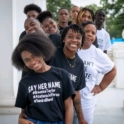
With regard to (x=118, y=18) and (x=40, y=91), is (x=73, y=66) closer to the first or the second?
(x=40, y=91)

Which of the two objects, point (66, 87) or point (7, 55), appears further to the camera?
point (7, 55)

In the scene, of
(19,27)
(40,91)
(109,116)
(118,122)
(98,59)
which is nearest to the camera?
(40,91)

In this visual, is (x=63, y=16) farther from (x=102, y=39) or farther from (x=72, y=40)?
(x=72, y=40)

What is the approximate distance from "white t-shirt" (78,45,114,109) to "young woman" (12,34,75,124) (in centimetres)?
74

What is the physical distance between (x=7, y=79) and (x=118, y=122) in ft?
6.53

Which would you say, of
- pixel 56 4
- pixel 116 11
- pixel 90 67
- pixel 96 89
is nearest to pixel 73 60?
pixel 90 67

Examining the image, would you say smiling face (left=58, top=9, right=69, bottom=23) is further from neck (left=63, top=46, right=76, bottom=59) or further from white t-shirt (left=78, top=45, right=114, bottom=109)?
neck (left=63, top=46, right=76, bottom=59)

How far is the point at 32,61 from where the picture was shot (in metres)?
2.49

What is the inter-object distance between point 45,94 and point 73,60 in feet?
1.89

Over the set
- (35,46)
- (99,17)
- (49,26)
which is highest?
(99,17)

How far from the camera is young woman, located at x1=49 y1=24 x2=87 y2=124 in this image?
292 centimetres

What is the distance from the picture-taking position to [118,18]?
4800 cm

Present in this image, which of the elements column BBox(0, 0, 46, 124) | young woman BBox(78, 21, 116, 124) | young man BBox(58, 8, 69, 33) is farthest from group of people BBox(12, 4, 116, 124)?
column BBox(0, 0, 46, 124)

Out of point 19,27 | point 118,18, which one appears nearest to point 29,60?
point 19,27
